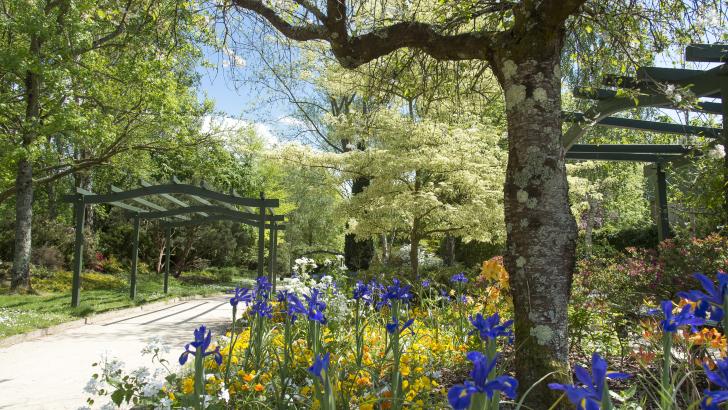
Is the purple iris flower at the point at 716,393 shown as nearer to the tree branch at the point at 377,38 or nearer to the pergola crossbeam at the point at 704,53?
the tree branch at the point at 377,38

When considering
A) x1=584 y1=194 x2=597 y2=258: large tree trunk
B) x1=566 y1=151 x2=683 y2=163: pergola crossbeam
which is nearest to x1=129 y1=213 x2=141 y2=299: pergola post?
x1=566 y1=151 x2=683 y2=163: pergola crossbeam

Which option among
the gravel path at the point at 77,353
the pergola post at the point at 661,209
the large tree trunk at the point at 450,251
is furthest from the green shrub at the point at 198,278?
the pergola post at the point at 661,209

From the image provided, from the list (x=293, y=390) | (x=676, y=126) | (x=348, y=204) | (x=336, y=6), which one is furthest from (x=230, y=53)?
(x=676, y=126)

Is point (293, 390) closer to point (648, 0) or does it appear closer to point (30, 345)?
point (648, 0)

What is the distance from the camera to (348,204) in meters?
10.7

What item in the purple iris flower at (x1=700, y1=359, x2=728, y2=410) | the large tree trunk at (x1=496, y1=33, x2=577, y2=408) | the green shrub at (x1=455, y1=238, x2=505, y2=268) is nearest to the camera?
the purple iris flower at (x1=700, y1=359, x2=728, y2=410)

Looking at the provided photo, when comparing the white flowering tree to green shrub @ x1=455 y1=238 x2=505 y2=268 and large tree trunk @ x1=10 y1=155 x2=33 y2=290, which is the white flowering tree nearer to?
large tree trunk @ x1=10 y1=155 x2=33 y2=290

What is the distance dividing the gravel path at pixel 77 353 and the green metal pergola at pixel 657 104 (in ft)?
16.9

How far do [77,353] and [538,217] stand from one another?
6.23m

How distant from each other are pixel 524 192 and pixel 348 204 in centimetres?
812

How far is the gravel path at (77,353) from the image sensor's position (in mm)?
4613

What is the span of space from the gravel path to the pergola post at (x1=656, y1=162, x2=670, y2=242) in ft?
28.9

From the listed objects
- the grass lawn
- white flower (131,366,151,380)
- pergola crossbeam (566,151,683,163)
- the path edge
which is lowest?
the path edge

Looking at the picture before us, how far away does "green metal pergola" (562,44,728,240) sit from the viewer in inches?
231
